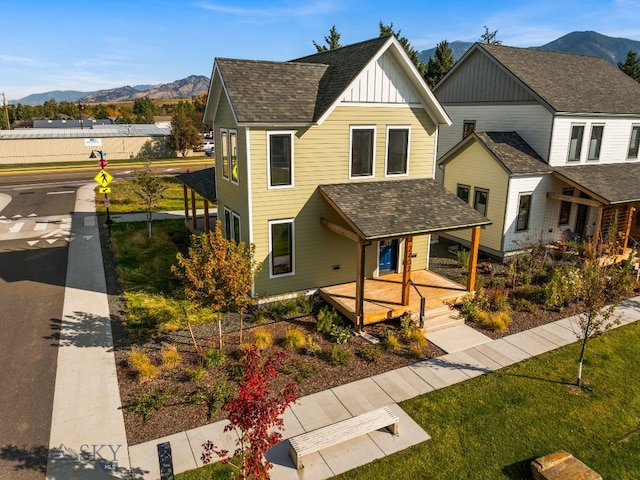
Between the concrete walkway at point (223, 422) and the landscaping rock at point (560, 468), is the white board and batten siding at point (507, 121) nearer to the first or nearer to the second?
the concrete walkway at point (223, 422)

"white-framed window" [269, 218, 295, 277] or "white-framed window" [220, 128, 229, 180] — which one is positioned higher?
"white-framed window" [220, 128, 229, 180]

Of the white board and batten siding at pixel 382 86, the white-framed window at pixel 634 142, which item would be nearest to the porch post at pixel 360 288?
the white board and batten siding at pixel 382 86

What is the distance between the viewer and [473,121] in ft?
83.8

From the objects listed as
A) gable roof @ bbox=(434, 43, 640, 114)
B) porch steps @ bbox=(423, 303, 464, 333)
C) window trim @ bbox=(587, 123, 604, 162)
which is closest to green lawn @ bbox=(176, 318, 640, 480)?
porch steps @ bbox=(423, 303, 464, 333)

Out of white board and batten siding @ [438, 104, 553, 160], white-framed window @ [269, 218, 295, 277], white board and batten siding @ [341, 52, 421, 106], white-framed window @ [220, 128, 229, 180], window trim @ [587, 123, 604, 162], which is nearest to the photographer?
white board and batten siding @ [341, 52, 421, 106]

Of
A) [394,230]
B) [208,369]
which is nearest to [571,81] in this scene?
[394,230]

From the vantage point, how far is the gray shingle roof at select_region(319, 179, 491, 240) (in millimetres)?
14551

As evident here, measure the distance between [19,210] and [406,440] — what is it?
31776 millimetres

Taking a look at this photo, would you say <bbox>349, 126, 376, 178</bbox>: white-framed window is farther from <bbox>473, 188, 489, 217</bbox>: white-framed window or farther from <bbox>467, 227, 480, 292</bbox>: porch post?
<bbox>473, 188, 489, 217</bbox>: white-framed window

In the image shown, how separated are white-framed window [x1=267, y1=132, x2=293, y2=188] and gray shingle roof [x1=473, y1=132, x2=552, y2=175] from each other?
10.7 meters

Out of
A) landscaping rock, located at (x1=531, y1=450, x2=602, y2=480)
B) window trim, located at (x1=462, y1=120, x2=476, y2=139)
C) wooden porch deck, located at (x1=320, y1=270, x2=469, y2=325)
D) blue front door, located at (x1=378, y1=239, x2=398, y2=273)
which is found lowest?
landscaping rock, located at (x1=531, y1=450, x2=602, y2=480)

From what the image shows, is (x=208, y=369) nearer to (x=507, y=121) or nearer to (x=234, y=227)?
(x=234, y=227)

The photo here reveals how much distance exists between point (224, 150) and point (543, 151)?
15432 mm

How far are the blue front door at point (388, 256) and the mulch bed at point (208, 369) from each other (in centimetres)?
312
